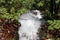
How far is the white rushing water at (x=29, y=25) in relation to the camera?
6328 millimetres

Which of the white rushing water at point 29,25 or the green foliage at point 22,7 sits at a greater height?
the green foliage at point 22,7

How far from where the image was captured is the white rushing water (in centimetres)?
633

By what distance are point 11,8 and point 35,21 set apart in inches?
34.7

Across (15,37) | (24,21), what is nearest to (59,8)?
(24,21)

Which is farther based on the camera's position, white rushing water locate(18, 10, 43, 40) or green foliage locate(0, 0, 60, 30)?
green foliage locate(0, 0, 60, 30)

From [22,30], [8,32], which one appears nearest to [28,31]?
[22,30]

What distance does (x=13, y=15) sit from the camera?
6535 mm

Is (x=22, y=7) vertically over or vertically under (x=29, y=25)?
over

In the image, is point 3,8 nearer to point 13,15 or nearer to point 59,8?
point 13,15

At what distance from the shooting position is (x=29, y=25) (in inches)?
254

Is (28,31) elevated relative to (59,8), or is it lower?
lower

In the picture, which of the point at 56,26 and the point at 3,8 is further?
the point at 3,8

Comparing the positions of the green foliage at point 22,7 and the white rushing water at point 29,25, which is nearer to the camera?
the white rushing water at point 29,25

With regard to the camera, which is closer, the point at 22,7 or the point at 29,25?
the point at 29,25
